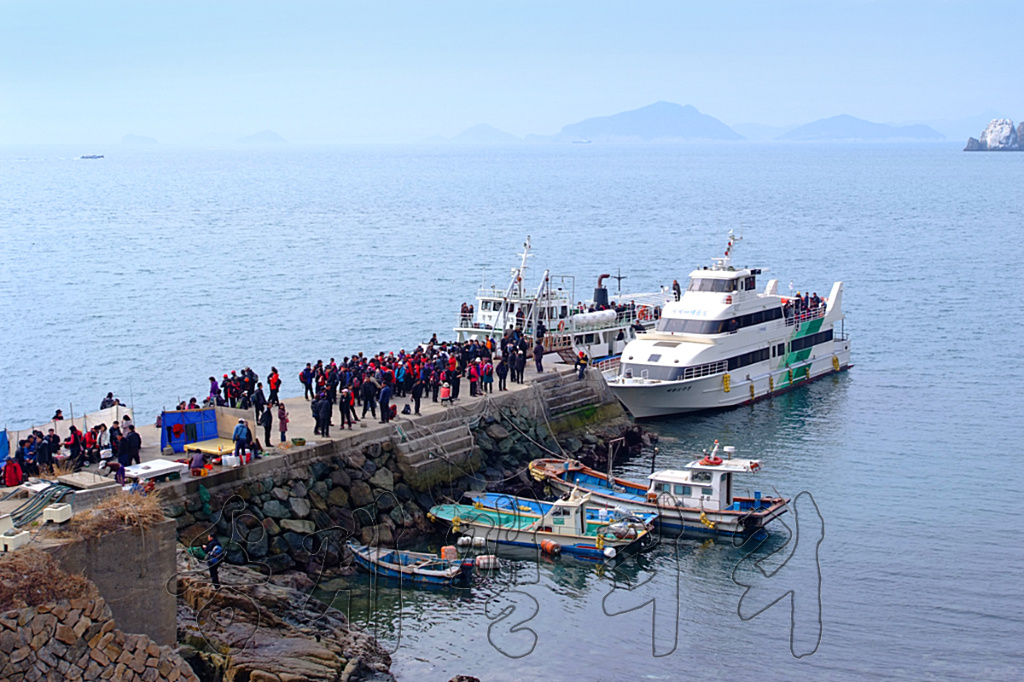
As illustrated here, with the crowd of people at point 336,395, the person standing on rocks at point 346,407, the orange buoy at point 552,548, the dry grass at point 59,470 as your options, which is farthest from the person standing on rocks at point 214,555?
the orange buoy at point 552,548

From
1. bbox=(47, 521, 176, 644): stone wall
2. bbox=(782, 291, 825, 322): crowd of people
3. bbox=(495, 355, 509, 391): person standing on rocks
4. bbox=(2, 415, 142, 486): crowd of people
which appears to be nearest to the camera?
bbox=(47, 521, 176, 644): stone wall

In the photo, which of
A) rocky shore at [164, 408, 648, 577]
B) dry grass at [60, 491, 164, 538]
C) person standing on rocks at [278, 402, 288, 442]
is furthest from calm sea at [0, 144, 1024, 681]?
dry grass at [60, 491, 164, 538]

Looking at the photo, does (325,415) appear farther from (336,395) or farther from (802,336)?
(802,336)

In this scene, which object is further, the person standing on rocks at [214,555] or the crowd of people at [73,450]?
the crowd of people at [73,450]

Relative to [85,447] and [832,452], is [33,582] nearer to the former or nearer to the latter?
[85,447]

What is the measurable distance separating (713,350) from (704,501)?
13806mm

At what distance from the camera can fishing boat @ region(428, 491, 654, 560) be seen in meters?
30.2

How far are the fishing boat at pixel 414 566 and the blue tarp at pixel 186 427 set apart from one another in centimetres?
456

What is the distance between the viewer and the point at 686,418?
4528 cm

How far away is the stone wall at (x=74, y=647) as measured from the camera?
17.5 meters

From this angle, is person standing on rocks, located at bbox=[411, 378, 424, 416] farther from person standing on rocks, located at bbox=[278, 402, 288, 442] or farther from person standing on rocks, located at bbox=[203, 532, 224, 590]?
person standing on rocks, located at bbox=[203, 532, 224, 590]

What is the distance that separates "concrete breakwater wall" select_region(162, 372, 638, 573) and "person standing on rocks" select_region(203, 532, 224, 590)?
1.08 feet

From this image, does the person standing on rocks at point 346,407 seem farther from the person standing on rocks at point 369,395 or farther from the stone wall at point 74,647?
the stone wall at point 74,647

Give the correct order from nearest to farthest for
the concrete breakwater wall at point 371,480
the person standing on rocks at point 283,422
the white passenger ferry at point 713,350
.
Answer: the concrete breakwater wall at point 371,480, the person standing on rocks at point 283,422, the white passenger ferry at point 713,350
